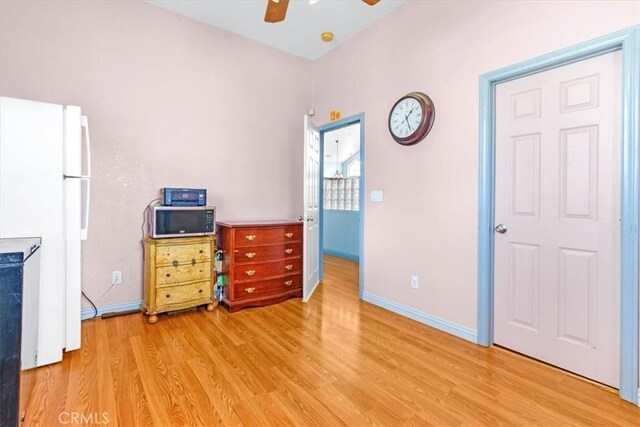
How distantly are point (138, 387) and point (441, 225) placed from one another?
246 centimetres

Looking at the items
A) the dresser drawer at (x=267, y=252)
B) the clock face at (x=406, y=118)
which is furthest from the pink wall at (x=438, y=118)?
the dresser drawer at (x=267, y=252)

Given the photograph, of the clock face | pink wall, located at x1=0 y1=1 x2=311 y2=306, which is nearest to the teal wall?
pink wall, located at x1=0 y1=1 x2=311 y2=306

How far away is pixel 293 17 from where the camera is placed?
3197mm

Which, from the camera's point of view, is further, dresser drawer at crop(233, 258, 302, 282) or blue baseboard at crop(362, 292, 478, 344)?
dresser drawer at crop(233, 258, 302, 282)

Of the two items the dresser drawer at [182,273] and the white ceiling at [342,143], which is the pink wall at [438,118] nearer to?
the dresser drawer at [182,273]

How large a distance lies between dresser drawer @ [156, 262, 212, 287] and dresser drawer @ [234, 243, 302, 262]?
1.06 ft

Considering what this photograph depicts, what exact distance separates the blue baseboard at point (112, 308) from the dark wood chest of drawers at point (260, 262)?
851mm

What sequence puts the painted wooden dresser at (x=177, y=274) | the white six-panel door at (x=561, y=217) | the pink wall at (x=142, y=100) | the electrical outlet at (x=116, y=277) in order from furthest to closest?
the electrical outlet at (x=116, y=277) → the painted wooden dresser at (x=177, y=274) → the pink wall at (x=142, y=100) → the white six-panel door at (x=561, y=217)

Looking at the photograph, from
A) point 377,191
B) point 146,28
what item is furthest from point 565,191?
point 146,28

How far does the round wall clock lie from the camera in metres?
2.70

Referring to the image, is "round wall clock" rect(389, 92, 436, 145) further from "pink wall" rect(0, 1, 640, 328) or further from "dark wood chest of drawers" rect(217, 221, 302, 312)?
"dark wood chest of drawers" rect(217, 221, 302, 312)

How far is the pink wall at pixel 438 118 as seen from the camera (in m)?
2.09

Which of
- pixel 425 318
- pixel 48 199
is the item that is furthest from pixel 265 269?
pixel 48 199

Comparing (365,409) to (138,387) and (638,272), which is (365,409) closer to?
(138,387)
